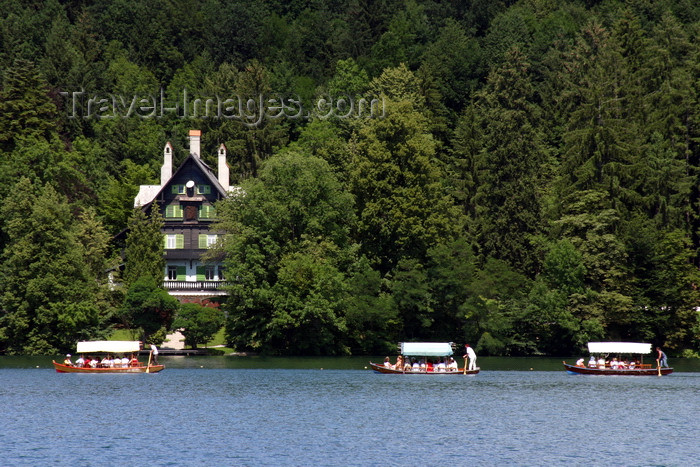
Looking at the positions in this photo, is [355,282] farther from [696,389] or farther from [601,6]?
[601,6]

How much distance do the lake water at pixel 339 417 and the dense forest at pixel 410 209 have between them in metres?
10.4

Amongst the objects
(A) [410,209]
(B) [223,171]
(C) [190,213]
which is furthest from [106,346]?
(B) [223,171]

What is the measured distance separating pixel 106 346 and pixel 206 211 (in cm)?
3556

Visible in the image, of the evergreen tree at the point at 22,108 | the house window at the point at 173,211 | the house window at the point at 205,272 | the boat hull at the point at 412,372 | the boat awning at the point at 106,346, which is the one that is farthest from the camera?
the house window at the point at 173,211

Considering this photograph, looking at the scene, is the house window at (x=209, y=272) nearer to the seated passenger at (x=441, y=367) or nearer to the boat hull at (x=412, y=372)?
the boat hull at (x=412, y=372)

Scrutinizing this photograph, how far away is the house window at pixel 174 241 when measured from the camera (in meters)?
113

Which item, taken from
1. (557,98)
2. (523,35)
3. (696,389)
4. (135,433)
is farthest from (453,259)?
(523,35)

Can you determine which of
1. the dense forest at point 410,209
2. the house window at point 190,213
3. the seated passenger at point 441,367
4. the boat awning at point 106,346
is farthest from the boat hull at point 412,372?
the house window at point 190,213

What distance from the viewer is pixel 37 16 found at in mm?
168000

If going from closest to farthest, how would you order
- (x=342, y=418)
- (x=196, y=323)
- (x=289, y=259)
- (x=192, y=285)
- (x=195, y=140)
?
(x=342, y=418), (x=289, y=259), (x=196, y=323), (x=192, y=285), (x=195, y=140)

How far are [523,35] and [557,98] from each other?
2798 cm

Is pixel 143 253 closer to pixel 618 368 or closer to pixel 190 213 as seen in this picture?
pixel 190 213

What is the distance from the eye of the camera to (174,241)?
4466 inches

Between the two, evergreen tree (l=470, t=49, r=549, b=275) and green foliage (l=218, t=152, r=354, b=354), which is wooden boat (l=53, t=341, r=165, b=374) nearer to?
green foliage (l=218, t=152, r=354, b=354)
